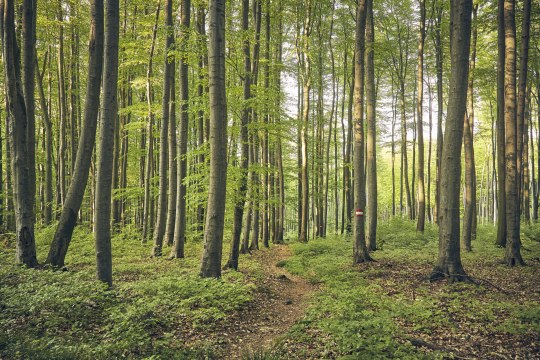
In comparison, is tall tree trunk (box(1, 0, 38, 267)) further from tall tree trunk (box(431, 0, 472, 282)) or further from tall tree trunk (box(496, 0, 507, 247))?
tall tree trunk (box(496, 0, 507, 247))

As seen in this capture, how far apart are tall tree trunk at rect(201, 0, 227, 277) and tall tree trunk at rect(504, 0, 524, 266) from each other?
846 cm

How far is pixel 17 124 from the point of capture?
8.39 meters

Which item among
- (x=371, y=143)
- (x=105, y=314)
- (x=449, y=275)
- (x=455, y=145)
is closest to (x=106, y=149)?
(x=105, y=314)

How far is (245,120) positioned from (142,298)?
6245mm

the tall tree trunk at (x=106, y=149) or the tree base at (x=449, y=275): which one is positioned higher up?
the tall tree trunk at (x=106, y=149)

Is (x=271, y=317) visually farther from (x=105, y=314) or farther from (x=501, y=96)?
(x=501, y=96)

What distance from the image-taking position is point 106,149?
6734mm

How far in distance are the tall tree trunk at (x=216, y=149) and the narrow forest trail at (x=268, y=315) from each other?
141 centimetres

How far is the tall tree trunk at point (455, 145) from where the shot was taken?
25.8 ft

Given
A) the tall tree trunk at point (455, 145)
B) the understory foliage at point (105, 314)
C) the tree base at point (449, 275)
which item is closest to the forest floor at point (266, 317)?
the understory foliage at point (105, 314)

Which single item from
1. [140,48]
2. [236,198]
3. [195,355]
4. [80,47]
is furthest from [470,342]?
[80,47]

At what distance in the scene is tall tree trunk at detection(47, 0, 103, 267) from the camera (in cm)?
789

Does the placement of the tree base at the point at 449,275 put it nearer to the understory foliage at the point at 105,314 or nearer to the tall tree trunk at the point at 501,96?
the understory foliage at the point at 105,314

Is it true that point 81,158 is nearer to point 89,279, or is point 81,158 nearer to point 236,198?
point 89,279
